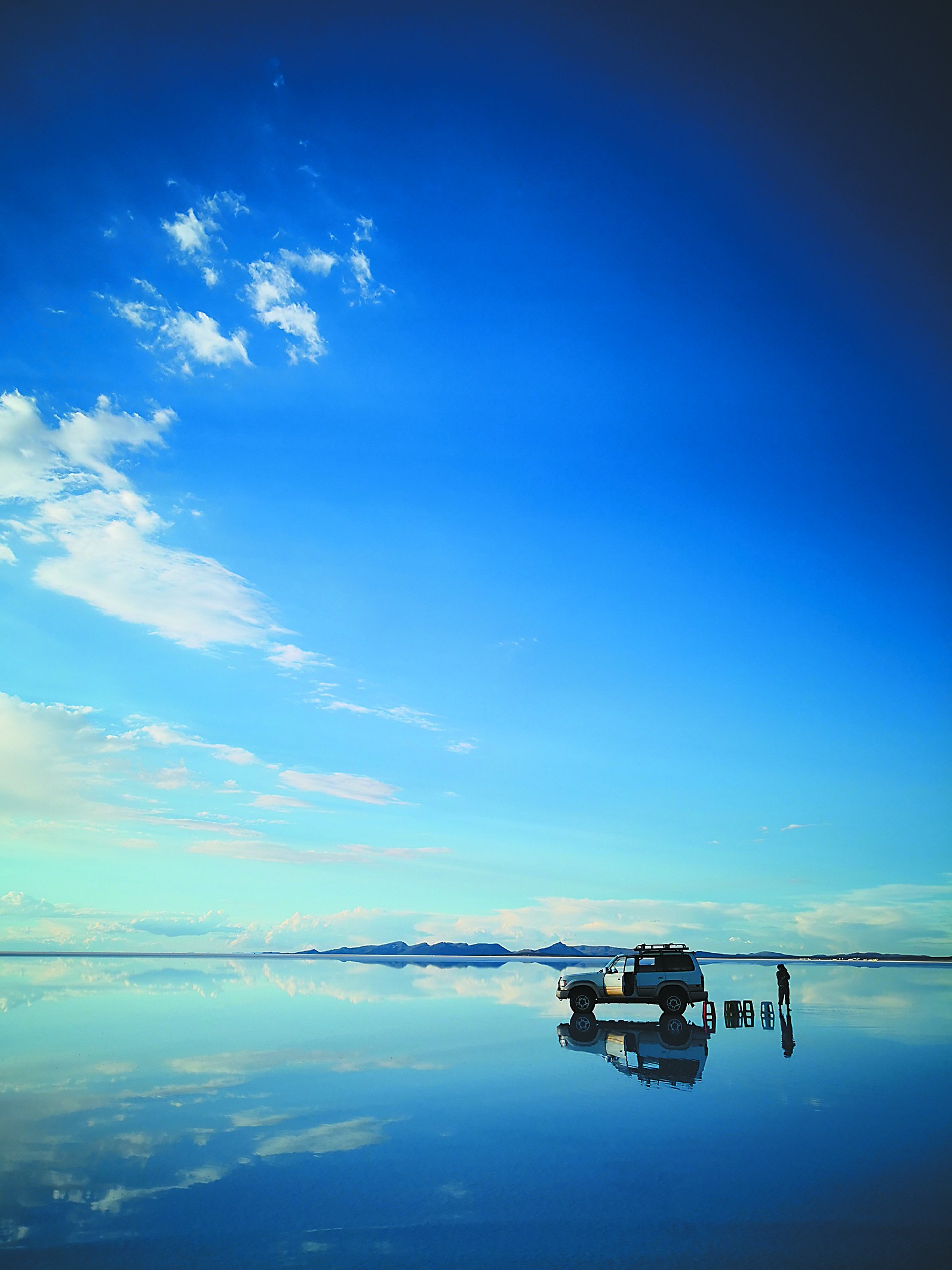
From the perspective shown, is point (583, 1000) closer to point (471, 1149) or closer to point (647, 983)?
point (647, 983)

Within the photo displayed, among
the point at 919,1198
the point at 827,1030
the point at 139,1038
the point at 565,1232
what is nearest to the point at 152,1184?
the point at 565,1232

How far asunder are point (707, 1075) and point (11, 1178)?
13.8 m

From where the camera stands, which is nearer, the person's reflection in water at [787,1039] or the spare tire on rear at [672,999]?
the person's reflection in water at [787,1039]

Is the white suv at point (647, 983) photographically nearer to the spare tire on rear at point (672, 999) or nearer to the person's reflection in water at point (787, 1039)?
the spare tire on rear at point (672, 999)

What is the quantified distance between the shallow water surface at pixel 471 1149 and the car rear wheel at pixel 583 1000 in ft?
6.39

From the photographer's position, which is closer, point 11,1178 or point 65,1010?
point 11,1178

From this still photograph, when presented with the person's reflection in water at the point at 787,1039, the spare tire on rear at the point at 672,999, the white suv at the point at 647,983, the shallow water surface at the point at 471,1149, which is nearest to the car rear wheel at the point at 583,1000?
the white suv at the point at 647,983

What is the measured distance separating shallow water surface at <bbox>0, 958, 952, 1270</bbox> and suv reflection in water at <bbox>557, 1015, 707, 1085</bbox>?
162mm

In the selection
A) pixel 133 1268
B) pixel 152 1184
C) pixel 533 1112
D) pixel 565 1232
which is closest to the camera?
pixel 133 1268

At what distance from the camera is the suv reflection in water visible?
17.9 meters

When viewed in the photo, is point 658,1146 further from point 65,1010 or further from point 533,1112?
point 65,1010

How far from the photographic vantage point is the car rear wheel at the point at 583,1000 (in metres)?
26.9

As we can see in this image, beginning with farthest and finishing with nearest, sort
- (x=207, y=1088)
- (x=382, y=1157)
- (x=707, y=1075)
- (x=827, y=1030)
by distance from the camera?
1. (x=827, y=1030)
2. (x=707, y=1075)
3. (x=207, y=1088)
4. (x=382, y=1157)

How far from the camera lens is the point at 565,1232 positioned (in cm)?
855
